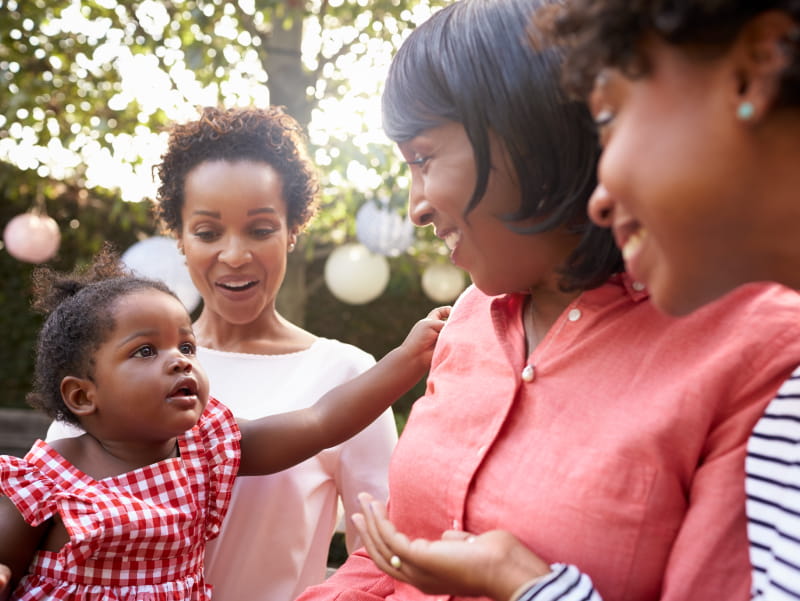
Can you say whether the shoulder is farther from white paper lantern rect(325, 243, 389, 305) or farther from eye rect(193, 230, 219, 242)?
white paper lantern rect(325, 243, 389, 305)

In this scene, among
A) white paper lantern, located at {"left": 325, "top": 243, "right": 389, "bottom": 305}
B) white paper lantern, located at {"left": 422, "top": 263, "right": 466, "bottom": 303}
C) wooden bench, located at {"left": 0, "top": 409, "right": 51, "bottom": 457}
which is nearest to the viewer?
wooden bench, located at {"left": 0, "top": 409, "right": 51, "bottom": 457}

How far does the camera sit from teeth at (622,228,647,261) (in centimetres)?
108

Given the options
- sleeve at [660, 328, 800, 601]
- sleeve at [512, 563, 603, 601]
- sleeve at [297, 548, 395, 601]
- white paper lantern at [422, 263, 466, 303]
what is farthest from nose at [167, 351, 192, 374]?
white paper lantern at [422, 263, 466, 303]

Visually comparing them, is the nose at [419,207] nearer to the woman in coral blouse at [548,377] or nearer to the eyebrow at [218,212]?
the woman in coral blouse at [548,377]

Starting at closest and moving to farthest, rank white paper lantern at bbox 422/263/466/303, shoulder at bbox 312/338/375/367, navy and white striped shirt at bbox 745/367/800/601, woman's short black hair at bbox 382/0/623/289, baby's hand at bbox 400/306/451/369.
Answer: navy and white striped shirt at bbox 745/367/800/601 → woman's short black hair at bbox 382/0/623/289 → baby's hand at bbox 400/306/451/369 → shoulder at bbox 312/338/375/367 → white paper lantern at bbox 422/263/466/303

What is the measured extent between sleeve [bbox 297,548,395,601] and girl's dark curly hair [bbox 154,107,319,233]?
135 cm

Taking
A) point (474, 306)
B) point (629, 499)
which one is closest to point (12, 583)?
point (474, 306)

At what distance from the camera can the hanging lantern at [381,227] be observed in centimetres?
623

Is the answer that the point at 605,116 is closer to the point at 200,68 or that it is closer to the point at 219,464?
the point at 219,464

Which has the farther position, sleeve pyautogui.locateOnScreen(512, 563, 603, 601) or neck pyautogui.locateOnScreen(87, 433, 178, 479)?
neck pyautogui.locateOnScreen(87, 433, 178, 479)

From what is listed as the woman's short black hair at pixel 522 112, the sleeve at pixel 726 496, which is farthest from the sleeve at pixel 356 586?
the woman's short black hair at pixel 522 112

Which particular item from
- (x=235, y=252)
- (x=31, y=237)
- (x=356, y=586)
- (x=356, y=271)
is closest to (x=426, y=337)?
(x=356, y=586)

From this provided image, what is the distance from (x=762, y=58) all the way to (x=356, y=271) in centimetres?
635

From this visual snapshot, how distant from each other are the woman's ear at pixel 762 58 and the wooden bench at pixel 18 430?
672 centimetres
